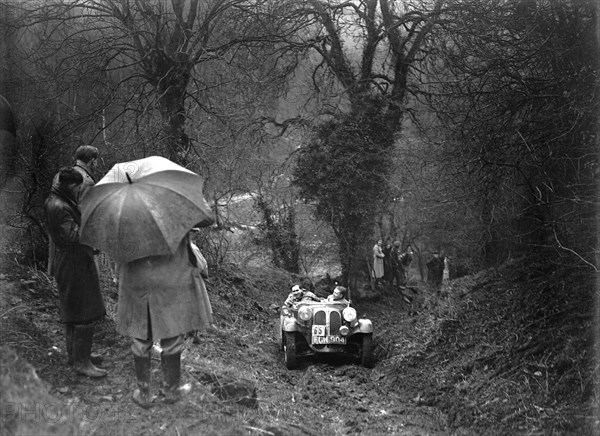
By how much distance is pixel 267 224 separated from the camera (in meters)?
18.8

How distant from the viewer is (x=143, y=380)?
5.11 metres

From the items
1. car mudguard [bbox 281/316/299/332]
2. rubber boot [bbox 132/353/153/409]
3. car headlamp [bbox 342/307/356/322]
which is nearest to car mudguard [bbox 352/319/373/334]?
car headlamp [bbox 342/307/356/322]

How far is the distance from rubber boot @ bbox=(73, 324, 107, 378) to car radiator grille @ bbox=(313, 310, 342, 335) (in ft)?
13.8

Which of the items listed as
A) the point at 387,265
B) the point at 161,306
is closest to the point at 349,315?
the point at 161,306

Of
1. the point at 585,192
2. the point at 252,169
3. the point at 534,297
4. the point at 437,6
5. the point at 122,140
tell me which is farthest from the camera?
the point at 252,169

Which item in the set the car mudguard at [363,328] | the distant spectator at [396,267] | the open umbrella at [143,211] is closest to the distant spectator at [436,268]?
the distant spectator at [396,267]

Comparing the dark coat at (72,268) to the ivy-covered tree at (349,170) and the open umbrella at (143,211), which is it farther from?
the ivy-covered tree at (349,170)

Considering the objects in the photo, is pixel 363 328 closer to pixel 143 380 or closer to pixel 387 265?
pixel 143 380

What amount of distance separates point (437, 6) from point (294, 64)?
4.58 metres

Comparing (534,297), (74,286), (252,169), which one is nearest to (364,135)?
(252,169)

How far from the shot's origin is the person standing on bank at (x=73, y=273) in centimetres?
535

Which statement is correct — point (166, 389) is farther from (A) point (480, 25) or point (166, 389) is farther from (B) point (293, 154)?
(B) point (293, 154)

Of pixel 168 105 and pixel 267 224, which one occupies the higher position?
pixel 168 105

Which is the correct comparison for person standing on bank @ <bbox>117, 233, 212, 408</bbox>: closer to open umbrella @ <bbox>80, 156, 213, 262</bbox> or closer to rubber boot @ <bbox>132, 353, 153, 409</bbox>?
rubber boot @ <bbox>132, 353, 153, 409</bbox>
